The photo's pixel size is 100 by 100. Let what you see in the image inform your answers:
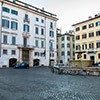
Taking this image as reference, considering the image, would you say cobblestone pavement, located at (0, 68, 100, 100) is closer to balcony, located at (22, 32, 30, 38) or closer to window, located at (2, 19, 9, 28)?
window, located at (2, 19, 9, 28)

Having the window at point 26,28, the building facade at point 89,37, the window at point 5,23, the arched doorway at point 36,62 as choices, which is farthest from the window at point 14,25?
the building facade at point 89,37

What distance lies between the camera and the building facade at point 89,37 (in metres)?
52.3

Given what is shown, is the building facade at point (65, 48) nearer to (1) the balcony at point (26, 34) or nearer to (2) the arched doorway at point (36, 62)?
(2) the arched doorway at point (36, 62)

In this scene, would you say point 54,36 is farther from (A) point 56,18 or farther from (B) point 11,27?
(B) point 11,27

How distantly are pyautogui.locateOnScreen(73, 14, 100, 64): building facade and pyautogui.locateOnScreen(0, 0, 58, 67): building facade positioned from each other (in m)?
8.44

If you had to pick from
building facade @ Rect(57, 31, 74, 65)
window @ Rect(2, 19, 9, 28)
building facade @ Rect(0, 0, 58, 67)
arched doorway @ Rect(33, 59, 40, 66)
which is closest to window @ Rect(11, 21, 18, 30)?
building facade @ Rect(0, 0, 58, 67)

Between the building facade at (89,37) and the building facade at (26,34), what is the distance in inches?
332

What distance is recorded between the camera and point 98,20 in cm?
5200

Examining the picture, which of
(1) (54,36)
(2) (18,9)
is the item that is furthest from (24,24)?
(1) (54,36)

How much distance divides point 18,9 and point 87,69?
3351 cm

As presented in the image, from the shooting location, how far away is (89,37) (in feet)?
181

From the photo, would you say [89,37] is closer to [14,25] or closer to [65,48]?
[65,48]

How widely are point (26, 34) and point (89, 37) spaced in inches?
693

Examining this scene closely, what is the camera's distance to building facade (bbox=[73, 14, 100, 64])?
172 feet
